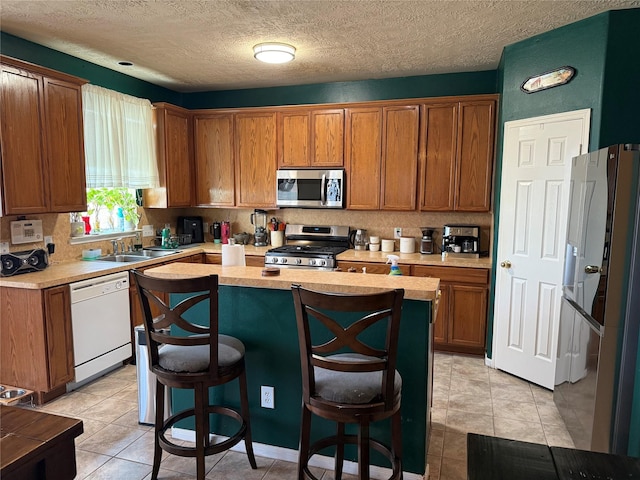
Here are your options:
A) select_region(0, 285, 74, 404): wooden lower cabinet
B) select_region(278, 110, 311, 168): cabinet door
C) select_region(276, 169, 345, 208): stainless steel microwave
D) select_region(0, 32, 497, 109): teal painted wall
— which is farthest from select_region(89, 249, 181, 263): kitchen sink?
select_region(0, 32, 497, 109): teal painted wall

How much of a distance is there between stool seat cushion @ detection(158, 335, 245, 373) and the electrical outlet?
35cm

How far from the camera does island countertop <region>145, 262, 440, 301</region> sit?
83.0 inches

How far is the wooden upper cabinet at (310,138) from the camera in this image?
4641 millimetres

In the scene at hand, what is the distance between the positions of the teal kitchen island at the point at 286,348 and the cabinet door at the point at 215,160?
8.37 ft

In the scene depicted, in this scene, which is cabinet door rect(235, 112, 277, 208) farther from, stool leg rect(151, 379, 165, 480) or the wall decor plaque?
stool leg rect(151, 379, 165, 480)

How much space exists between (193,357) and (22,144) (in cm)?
227

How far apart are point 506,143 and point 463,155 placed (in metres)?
0.58

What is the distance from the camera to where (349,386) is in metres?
1.80

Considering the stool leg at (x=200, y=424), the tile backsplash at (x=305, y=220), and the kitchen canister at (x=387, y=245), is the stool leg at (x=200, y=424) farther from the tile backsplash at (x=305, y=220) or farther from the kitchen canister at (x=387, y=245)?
the kitchen canister at (x=387, y=245)

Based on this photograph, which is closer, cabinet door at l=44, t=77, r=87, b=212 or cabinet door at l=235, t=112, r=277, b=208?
cabinet door at l=44, t=77, r=87, b=212

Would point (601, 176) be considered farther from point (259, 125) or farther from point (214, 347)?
point (259, 125)

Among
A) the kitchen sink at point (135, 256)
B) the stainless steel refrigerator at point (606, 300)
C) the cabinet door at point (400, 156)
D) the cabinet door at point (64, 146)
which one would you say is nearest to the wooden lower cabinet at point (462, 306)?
the cabinet door at point (400, 156)

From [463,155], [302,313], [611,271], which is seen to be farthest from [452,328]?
[302,313]

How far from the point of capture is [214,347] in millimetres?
2037
